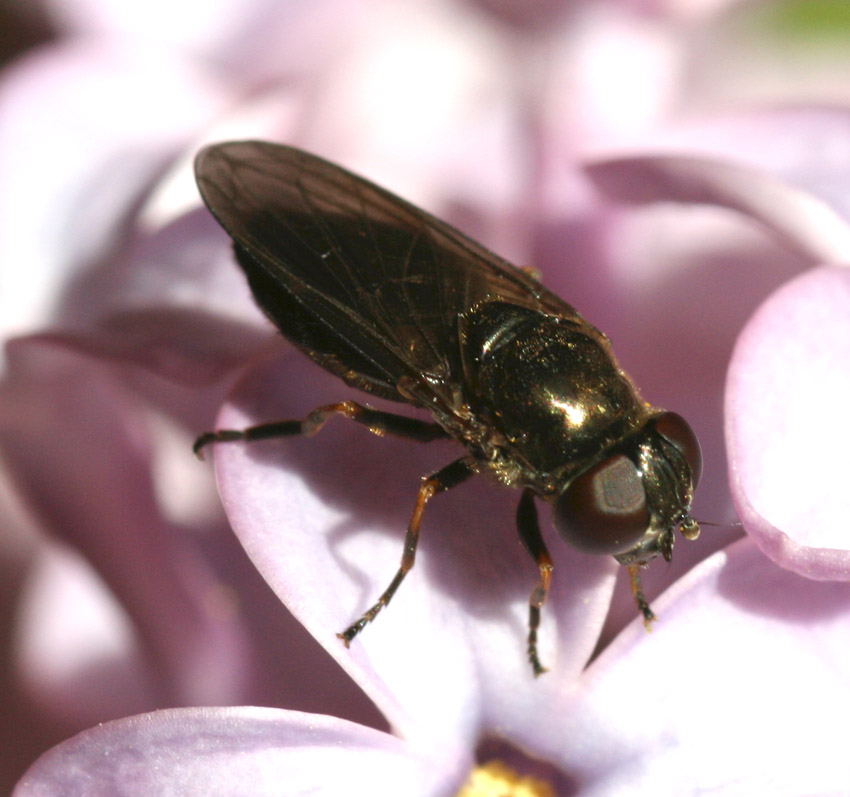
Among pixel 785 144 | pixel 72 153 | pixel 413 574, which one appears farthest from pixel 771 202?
pixel 72 153

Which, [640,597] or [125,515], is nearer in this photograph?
[640,597]

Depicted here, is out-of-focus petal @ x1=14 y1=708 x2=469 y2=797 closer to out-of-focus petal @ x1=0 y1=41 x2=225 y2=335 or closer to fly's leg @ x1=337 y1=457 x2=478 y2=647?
fly's leg @ x1=337 y1=457 x2=478 y2=647

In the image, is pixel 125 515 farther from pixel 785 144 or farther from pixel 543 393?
pixel 785 144

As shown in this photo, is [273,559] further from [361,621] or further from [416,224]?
[416,224]

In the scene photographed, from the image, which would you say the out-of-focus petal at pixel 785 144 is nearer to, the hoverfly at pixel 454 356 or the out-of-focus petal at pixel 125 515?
the hoverfly at pixel 454 356

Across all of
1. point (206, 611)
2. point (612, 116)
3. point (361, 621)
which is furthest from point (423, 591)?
point (612, 116)

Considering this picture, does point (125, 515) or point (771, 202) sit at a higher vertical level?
point (771, 202)
